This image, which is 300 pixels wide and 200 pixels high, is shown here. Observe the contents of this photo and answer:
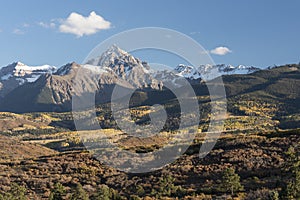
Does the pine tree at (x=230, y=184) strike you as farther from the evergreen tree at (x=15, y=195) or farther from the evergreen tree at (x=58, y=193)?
the evergreen tree at (x=15, y=195)

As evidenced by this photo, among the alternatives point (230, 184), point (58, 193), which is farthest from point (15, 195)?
point (230, 184)

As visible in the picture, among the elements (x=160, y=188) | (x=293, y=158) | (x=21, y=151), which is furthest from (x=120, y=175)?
(x=21, y=151)

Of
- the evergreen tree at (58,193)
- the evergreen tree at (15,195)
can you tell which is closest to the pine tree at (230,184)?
the evergreen tree at (58,193)

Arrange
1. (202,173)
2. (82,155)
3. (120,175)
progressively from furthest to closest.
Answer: (82,155), (120,175), (202,173)

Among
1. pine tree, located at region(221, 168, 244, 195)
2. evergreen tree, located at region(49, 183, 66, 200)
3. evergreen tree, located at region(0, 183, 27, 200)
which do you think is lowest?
evergreen tree, located at region(0, 183, 27, 200)

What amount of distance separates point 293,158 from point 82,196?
31.7 m

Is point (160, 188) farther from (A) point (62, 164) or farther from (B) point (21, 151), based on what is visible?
(B) point (21, 151)

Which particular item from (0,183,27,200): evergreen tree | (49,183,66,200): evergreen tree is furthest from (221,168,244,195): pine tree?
(0,183,27,200): evergreen tree

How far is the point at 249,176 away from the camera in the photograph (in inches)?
2584

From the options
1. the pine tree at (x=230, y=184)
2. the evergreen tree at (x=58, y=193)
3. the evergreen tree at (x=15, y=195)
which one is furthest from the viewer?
the evergreen tree at (x=15, y=195)

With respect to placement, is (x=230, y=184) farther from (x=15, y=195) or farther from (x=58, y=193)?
(x=15, y=195)

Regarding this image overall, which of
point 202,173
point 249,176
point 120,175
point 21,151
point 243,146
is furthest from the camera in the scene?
point 21,151

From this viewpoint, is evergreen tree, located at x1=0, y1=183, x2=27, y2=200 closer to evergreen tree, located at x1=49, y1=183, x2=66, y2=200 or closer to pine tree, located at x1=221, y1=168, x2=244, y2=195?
evergreen tree, located at x1=49, y1=183, x2=66, y2=200

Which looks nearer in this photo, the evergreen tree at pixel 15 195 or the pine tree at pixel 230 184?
the pine tree at pixel 230 184
